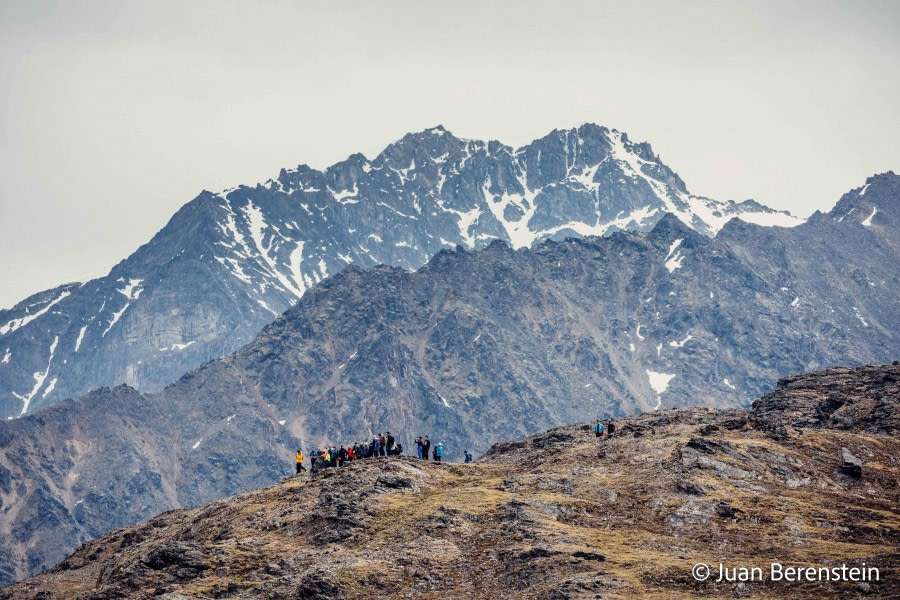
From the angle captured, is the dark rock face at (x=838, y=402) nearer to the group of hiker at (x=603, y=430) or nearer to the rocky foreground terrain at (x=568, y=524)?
the rocky foreground terrain at (x=568, y=524)

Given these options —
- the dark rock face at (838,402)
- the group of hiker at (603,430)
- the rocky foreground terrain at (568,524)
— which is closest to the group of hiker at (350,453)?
the rocky foreground terrain at (568,524)

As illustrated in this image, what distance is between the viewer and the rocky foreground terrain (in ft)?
286

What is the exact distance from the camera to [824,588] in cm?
7681

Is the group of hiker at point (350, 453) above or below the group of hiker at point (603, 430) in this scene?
above

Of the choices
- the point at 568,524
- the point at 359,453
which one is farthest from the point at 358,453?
the point at 568,524

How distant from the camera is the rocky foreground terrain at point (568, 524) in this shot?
286 feet

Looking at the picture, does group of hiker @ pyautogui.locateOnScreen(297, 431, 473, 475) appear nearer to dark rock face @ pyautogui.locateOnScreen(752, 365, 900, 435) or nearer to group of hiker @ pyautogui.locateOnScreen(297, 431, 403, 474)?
group of hiker @ pyautogui.locateOnScreen(297, 431, 403, 474)

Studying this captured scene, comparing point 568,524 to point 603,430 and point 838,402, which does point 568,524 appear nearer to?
point 603,430

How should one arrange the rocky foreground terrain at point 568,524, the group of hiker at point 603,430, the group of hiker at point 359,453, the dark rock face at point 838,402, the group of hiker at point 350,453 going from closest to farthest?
the rocky foreground terrain at point 568,524, the group of hiker at point 359,453, the group of hiker at point 350,453, the dark rock face at point 838,402, the group of hiker at point 603,430

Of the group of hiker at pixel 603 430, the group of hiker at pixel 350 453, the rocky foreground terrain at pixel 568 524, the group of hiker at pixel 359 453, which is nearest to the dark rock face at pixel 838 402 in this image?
the rocky foreground terrain at pixel 568 524

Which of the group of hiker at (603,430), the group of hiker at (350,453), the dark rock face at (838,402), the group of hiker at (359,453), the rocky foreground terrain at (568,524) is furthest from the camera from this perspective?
the group of hiker at (603,430)

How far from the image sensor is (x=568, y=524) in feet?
330

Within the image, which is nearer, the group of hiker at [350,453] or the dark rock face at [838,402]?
the group of hiker at [350,453]

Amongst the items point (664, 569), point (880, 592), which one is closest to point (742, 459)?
point (664, 569)
